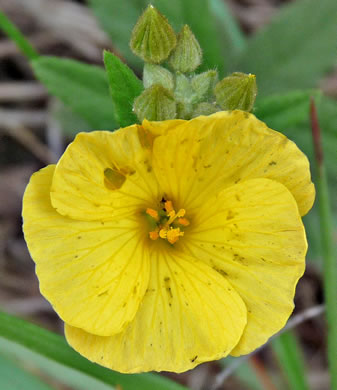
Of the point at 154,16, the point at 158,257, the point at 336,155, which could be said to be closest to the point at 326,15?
the point at 336,155

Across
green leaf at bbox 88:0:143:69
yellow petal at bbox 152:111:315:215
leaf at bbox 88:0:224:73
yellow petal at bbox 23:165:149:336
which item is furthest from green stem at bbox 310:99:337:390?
green leaf at bbox 88:0:143:69

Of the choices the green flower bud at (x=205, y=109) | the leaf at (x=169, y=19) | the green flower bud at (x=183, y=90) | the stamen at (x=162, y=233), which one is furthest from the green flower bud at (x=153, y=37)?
the leaf at (x=169, y=19)

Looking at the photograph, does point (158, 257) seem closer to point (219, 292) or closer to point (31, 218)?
point (219, 292)

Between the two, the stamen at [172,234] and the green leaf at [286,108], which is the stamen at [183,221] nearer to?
the stamen at [172,234]

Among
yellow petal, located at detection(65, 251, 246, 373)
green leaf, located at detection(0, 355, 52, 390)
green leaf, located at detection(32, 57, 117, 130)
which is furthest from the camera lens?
green leaf, located at detection(32, 57, 117, 130)

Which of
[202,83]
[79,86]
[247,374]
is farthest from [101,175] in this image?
[247,374]

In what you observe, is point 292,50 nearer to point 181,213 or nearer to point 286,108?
point 286,108

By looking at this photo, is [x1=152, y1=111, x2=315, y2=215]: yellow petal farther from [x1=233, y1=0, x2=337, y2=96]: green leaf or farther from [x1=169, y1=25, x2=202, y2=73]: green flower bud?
[x1=233, y1=0, x2=337, y2=96]: green leaf
